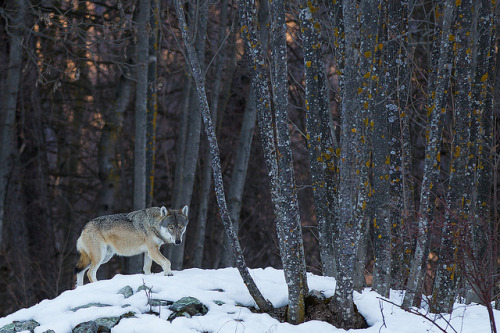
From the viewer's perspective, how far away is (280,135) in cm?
770

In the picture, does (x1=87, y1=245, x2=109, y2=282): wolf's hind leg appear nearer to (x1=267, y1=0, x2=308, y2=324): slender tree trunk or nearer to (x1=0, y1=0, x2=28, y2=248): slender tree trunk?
(x1=267, y1=0, x2=308, y2=324): slender tree trunk

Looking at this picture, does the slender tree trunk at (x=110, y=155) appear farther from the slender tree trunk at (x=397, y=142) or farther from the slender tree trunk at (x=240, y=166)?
the slender tree trunk at (x=397, y=142)

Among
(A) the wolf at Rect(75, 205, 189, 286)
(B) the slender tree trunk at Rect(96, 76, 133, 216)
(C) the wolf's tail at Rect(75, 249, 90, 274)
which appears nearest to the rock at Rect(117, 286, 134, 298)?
(A) the wolf at Rect(75, 205, 189, 286)

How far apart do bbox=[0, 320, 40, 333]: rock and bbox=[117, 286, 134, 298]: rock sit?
3.56 ft

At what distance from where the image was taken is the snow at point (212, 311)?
7484 mm

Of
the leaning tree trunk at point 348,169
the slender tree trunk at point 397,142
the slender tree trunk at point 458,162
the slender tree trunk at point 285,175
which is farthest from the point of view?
the slender tree trunk at point 397,142

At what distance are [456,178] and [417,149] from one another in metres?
9.19

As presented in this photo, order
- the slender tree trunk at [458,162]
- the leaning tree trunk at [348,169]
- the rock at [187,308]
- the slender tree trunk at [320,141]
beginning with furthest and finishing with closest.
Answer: the slender tree trunk at [458,162]
the slender tree trunk at [320,141]
the rock at [187,308]
the leaning tree trunk at [348,169]

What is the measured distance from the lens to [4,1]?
1589 centimetres

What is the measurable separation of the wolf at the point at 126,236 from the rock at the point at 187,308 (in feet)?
5.97

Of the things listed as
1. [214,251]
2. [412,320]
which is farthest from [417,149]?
[412,320]

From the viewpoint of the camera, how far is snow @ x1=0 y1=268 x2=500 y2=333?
7484mm

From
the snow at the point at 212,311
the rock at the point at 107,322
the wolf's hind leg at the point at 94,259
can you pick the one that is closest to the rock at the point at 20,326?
the snow at the point at 212,311

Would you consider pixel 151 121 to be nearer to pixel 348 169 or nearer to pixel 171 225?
pixel 171 225
